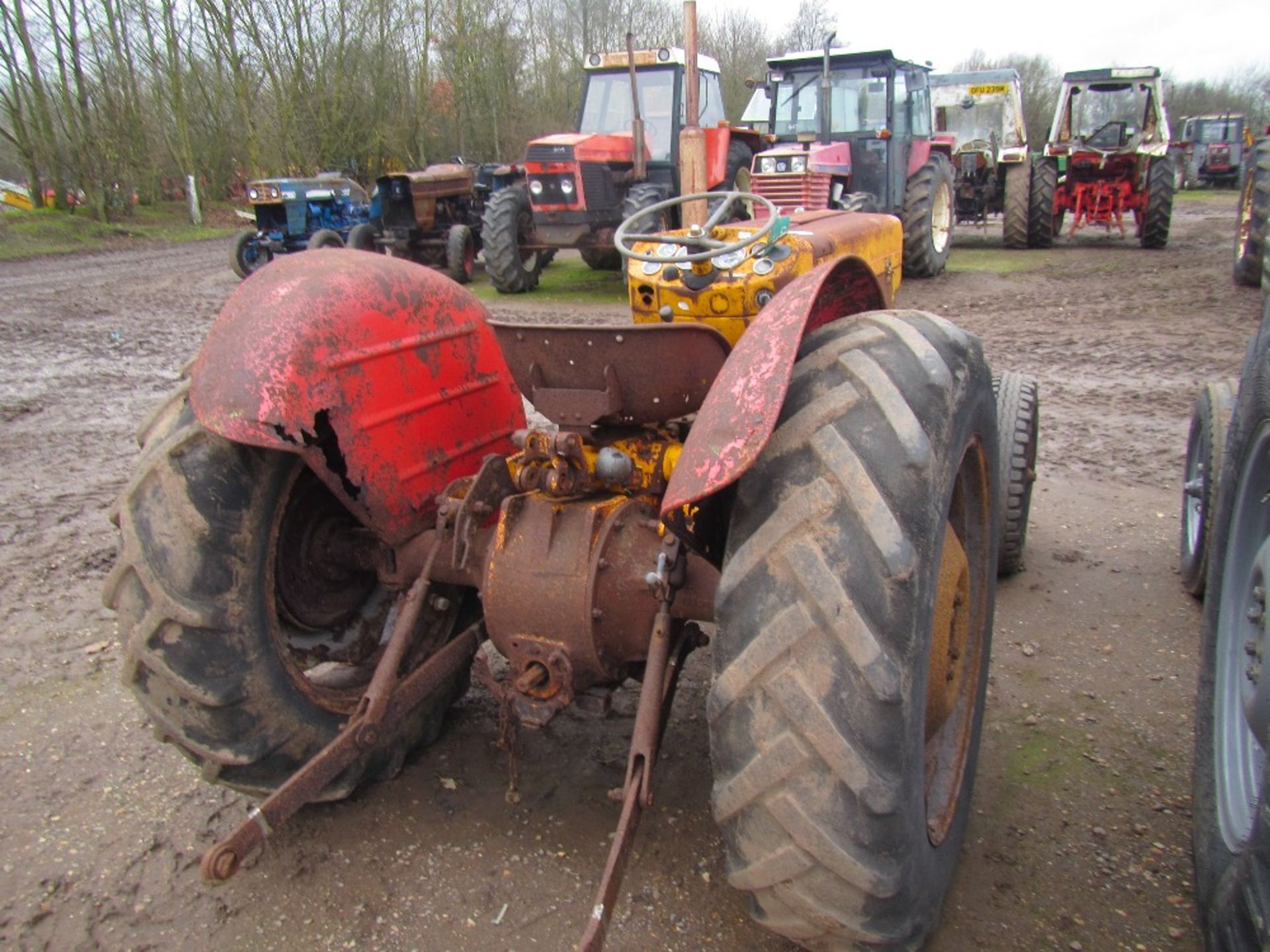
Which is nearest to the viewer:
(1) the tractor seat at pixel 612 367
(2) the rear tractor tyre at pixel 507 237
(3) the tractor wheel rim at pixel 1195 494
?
(1) the tractor seat at pixel 612 367

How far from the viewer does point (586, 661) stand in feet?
7.00

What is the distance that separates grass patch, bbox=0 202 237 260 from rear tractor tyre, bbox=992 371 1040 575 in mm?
17752

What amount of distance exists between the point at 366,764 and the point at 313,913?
15.1 inches

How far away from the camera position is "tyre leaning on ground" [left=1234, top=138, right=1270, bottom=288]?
901cm

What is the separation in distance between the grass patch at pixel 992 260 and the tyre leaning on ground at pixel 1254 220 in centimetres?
246

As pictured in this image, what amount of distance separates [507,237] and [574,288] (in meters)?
1.34

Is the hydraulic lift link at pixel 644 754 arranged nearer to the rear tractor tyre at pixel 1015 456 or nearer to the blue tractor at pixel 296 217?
the rear tractor tyre at pixel 1015 456

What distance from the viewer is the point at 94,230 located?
780 inches

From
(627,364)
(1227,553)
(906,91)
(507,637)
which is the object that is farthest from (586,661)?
(906,91)

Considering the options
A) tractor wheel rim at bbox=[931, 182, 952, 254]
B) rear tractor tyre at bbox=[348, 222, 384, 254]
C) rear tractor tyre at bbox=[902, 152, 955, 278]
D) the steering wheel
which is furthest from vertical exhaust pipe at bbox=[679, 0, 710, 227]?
rear tractor tyre at bbox=[348, 222, 384, 254]

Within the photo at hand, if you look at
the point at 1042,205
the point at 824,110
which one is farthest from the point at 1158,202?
the point at 824,110

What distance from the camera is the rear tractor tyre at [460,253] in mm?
13055

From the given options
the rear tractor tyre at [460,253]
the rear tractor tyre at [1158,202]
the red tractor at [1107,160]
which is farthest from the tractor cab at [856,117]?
the rear tractor tyre at [460,253]

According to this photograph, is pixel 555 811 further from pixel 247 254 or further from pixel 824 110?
pixel 247 254
